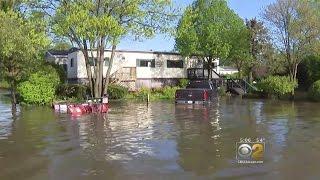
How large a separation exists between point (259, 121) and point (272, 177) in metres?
11.9

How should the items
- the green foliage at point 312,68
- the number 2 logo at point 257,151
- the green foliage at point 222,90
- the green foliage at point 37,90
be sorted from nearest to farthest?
the number 2 logo at point 257,151
the green foliage at point 37,90
the green foliage at point 222,90
the green foliage at point 312,68

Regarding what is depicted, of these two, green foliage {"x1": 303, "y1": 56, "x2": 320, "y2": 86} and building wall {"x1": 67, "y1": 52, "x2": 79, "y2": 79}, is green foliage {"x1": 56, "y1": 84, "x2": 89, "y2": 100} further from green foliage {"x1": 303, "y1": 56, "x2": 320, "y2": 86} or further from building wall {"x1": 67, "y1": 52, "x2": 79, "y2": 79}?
green foliage {"x1": 303, "y1": 56, "x2": 320, "y2": 86}

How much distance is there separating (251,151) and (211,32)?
129 feet

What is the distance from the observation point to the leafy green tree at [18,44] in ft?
80.7

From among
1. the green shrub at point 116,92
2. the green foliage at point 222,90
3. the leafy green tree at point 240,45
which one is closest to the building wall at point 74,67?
the green shrub at point 116,92

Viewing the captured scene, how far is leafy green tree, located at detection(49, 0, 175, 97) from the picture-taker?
29562mm

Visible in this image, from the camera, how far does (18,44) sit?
26.2 metres

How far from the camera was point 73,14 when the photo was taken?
29453 mm

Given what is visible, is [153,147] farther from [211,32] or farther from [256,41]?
[256,41]

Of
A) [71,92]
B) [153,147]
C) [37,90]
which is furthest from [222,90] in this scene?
[153,147]

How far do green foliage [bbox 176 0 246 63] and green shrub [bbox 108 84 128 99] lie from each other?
1200 centimetres

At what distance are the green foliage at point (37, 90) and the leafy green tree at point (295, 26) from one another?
22.5m

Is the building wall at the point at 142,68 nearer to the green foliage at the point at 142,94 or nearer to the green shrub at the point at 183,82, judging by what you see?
the green shrub at the point at 183,82

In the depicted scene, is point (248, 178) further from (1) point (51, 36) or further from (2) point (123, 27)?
(1) point (51, 36)
